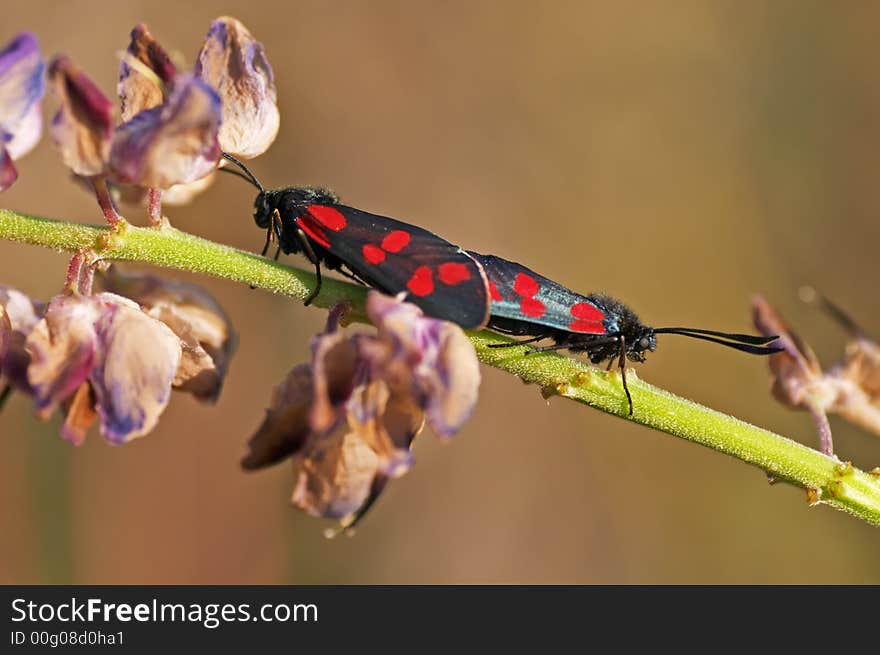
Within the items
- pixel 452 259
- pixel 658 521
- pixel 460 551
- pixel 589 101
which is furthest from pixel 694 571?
pixel 452 259

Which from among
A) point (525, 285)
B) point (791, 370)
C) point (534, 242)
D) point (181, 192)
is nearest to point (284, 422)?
point (525, 285)

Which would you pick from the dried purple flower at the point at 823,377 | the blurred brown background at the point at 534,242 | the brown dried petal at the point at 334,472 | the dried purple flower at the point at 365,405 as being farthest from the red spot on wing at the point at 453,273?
the blurred brown background at the point at 534,242

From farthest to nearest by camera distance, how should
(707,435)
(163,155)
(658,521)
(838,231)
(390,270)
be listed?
(838,231)
(658,521)
(707,435)
(390,270)
(163,155)

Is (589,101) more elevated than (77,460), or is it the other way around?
(589,101)

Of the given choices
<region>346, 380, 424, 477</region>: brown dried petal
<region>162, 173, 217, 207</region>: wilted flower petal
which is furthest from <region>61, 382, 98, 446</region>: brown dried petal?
<region>162, 173, 217, 207</region>: wilted flower petal

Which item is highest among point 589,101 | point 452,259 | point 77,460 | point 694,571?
point 589,101

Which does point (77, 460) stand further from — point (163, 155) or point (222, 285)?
point (163, 155)
